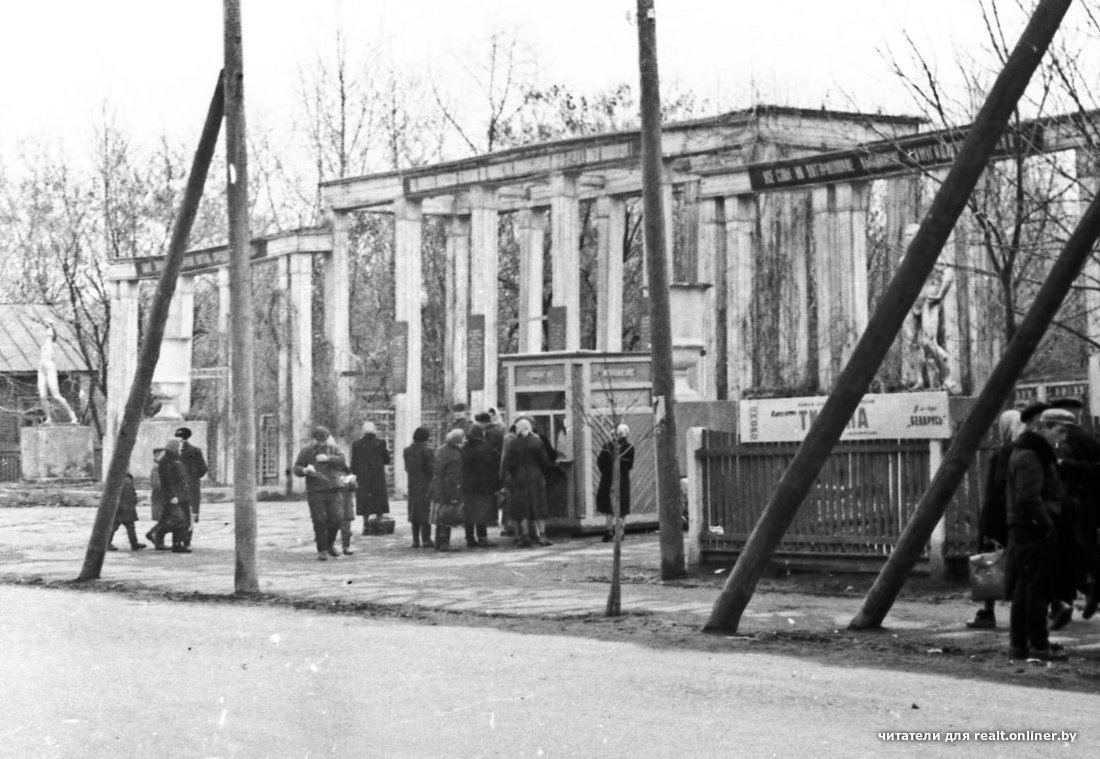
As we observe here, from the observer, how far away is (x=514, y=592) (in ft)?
57.0

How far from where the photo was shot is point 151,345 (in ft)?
62.4

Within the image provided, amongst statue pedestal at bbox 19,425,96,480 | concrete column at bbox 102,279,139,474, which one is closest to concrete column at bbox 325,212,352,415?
concrete column at bbox 102,279,139,474

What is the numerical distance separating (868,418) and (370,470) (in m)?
10.0

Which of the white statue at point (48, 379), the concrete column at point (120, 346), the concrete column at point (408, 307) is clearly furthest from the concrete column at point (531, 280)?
the white statue at point (48, 379)

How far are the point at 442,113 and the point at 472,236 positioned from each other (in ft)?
45.1

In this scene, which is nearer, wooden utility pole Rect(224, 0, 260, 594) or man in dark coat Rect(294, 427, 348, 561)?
wooden utility pole Rect(224, 0, 260, 594)

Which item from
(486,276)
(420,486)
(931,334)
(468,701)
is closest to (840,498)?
(420,486)

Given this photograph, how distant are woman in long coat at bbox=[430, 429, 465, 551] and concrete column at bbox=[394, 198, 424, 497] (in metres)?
14.1

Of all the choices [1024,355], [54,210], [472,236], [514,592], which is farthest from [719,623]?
[54,210]

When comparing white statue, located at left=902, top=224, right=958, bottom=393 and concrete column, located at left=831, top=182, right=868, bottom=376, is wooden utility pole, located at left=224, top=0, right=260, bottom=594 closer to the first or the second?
white statue, located at left=902, top=224, right=958, bottom=393

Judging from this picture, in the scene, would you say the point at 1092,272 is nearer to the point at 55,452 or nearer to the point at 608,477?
the point at 608,477

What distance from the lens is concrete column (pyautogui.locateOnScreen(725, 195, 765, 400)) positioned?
1377 inches

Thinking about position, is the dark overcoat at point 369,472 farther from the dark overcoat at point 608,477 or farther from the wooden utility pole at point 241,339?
the wooden utility pole at point 241,339

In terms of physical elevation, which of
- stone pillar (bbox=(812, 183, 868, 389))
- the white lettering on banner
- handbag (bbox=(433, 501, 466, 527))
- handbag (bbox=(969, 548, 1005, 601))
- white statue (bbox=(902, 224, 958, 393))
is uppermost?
stone pillar (bbox=(812, 183, 868, 389))
